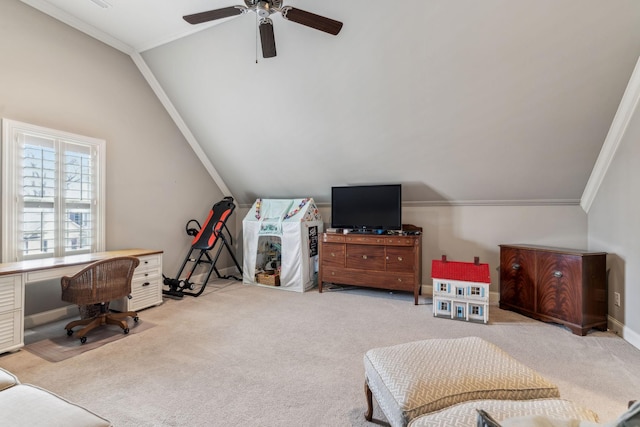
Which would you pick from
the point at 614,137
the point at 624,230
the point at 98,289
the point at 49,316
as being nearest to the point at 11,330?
the point at 98,289

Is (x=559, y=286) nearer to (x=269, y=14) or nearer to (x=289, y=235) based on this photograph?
(x=289, y=235)

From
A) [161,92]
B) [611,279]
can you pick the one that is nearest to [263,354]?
[611,279]

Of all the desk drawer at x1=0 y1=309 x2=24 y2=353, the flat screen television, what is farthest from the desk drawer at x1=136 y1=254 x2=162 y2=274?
the flat screen television

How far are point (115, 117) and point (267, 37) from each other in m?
2.51

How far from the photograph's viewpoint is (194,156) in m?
4.83

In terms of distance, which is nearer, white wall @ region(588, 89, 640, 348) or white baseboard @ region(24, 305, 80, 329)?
white wall @ region(588, 89, 640, 348)

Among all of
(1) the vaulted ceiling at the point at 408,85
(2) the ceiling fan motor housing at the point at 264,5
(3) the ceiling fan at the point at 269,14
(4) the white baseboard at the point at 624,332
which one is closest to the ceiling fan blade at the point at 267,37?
(3) the ceiling fan at the point at 269,14

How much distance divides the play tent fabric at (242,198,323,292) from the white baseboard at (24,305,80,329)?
2.16 m

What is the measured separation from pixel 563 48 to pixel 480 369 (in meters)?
2.60

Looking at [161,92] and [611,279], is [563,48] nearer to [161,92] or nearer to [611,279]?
[611,279]

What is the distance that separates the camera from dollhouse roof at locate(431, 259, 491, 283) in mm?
3193

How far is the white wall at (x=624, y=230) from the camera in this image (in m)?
2.53

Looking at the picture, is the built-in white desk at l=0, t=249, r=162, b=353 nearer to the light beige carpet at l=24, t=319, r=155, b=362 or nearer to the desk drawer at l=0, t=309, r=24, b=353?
the desk drawer at l=0, t=309, r=24, b=353

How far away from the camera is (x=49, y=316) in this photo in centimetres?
310
